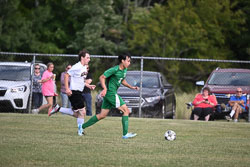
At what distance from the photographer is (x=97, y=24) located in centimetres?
3316

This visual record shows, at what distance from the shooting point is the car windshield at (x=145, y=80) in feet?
58.9

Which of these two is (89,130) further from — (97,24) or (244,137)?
(97,24)

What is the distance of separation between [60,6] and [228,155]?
95.6 ft

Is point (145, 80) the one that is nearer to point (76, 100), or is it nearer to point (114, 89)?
point (76, 100)

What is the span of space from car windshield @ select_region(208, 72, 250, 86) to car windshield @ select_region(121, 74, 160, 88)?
5.93ft

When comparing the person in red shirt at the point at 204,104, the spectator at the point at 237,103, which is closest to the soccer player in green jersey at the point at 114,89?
the person in red shirt at the point at 204,104

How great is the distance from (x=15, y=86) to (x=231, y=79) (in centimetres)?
709

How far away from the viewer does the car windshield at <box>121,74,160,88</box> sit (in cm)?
1797

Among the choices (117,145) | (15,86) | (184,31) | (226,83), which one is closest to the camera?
(117,145)

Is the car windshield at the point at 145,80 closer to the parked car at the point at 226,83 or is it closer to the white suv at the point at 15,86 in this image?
the parked car at the point at 226,83

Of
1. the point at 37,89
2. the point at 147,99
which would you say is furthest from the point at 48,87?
the point at 147,99

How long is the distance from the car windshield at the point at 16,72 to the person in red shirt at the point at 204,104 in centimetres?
573

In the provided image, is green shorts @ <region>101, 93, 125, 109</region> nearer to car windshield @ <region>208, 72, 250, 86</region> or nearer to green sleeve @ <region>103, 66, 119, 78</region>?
green sleeve @ <region>103, 66, 119, 78</region>

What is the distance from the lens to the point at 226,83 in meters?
18.1
